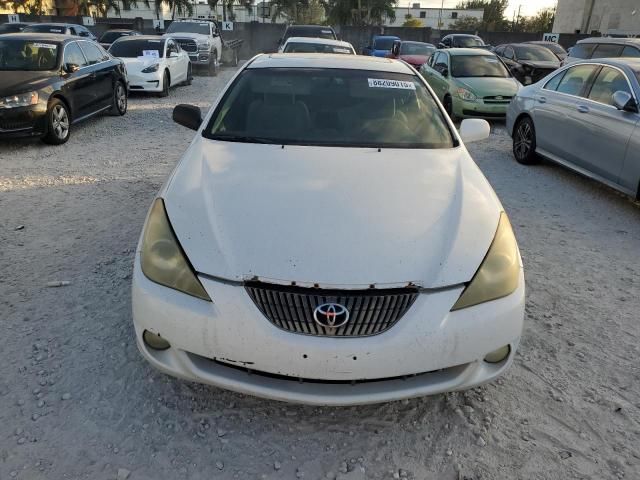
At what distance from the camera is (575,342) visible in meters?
3.12

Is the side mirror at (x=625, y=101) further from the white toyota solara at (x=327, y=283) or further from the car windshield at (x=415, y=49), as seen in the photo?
the car windshield at (x=415, y=49)

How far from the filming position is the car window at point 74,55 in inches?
318

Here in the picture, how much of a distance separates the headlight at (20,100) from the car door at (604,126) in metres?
6.93

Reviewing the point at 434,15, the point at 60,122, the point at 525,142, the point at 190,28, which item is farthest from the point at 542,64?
the point at 434,15

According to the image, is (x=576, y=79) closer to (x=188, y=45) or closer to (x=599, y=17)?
(x=188, y=45)

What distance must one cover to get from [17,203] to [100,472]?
12.9 ft

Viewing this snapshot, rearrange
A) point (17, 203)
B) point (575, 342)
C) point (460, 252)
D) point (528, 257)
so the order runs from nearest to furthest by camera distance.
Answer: point (460, 252), point (575, 342), point (528, 257), point (17, 203)

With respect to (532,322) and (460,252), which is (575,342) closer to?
(532,322)

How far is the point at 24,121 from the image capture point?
691 centimetres

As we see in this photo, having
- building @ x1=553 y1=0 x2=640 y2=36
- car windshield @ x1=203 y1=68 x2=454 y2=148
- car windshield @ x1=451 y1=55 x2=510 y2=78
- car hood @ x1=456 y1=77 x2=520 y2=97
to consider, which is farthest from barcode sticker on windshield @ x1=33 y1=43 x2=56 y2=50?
building @ x1=553 y1=0 x2=640 y2=36

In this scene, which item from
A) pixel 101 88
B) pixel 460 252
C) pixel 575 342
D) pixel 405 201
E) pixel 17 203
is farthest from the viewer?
pixel 101 88

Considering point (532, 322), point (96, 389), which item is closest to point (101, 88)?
point (96, 389)

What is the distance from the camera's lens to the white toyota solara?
6.79 feet

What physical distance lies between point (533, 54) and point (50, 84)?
13.8 meters
